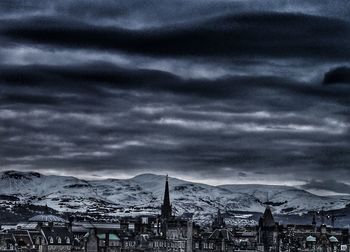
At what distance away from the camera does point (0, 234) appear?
19488 centimetres

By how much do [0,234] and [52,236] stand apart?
11427 mm

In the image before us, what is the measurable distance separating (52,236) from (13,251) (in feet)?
46.4

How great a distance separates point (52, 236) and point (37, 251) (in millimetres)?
6972

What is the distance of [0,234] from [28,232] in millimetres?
6308

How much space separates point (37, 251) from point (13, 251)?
25.0 ft

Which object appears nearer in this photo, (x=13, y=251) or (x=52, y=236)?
(x=13, y=251)

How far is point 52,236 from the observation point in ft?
656

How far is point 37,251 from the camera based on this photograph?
7628 inches

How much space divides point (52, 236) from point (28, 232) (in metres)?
5.26

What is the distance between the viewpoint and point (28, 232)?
650ft
